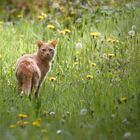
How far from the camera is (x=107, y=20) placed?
1039 cm

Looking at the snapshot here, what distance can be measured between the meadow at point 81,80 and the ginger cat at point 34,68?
0.55 ft

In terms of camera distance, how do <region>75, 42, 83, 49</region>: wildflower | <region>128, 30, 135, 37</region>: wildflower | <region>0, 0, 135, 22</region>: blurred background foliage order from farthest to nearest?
<region>0, 0, 135, 22</region>: blurred background foliage < <region>75, 42, 83, 49</region>: wildflower < <region>128, 30, 135, 37</region>: wildflower

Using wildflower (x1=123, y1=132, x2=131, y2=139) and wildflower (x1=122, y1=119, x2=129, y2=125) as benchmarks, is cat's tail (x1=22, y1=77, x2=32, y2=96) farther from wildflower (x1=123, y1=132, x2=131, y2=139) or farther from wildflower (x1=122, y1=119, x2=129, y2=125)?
wildflower (x1=123, y1=132, x2=131, y2=139)

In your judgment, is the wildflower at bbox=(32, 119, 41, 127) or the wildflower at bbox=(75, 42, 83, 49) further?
the wildflower at bbox=(75, 42, 83, 49)

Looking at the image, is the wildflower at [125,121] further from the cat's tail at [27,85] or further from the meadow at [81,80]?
the cat's tail at [27,85]

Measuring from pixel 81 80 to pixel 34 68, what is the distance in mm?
832

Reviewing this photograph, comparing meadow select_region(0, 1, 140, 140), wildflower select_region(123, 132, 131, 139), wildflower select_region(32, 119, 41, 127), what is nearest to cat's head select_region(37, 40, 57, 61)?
meadow select_region(0, 1, 140, 140)

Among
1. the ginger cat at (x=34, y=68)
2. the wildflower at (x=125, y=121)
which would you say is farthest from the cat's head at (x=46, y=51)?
the wildflower at (x=125, y=121)

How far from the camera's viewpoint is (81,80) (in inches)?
322

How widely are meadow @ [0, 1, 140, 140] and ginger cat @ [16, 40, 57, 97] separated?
166mm

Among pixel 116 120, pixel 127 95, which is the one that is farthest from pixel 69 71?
pixel 116 120

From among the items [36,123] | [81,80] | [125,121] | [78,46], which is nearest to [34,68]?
[81,80]

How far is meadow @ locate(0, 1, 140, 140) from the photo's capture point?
6.26 metres

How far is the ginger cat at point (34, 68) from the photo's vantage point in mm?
7547
